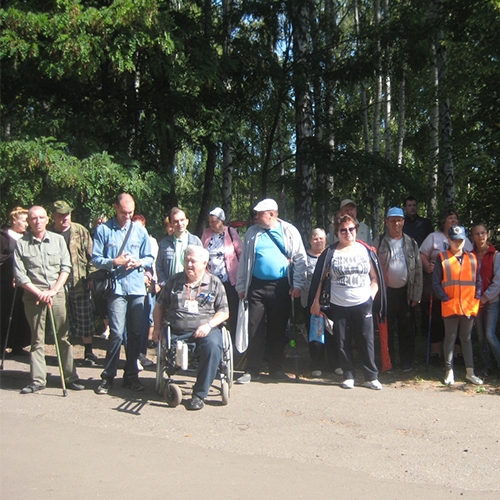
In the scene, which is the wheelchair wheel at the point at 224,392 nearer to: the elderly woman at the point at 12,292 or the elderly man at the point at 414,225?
the elderly woman at the point at 12,292

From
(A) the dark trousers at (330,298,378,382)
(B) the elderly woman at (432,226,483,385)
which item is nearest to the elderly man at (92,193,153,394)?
(A) the dark trousers at (330,298,378,382)

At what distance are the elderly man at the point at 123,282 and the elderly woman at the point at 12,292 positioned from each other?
2176mm

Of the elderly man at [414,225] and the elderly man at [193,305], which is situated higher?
the elderly man at [414,225]

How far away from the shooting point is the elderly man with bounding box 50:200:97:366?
7969 millimetres

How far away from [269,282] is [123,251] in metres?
1.66

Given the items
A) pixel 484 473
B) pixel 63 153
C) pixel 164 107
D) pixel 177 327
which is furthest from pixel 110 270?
pixel 164 107

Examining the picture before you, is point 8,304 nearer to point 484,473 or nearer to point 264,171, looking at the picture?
point 484,473

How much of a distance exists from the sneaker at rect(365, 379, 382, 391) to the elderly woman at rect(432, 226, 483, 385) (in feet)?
2.50

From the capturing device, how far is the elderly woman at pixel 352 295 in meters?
6.93

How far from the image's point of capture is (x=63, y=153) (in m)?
9.47

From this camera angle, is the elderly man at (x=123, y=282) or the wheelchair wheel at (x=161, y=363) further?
the elderly man at (x=123, y=282)

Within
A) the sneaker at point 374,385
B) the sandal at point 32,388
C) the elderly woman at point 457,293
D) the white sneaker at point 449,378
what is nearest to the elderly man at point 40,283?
the sandal at point 32,388

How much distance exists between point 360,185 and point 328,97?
2713 millimetres

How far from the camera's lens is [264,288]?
7.22 meters
